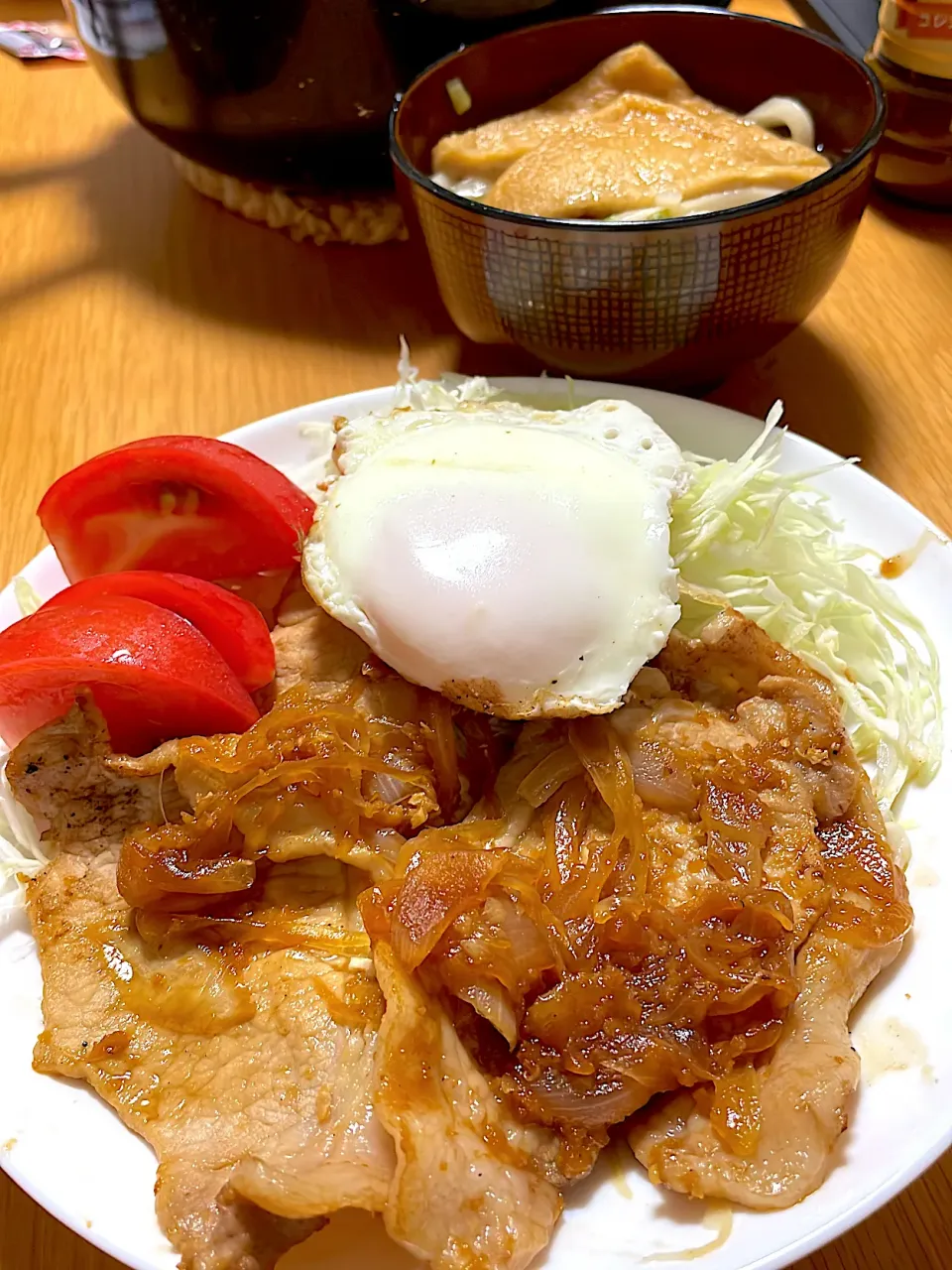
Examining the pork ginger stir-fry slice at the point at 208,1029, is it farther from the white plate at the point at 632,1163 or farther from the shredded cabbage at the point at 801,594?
the shredded cabbage at the point at 801,594

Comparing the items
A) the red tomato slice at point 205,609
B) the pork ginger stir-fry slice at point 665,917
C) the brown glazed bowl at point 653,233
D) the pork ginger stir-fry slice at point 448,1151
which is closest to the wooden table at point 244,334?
the brown glazed bowl at point 653,233

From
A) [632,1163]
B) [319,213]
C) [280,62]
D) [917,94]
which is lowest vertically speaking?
[632,1163]

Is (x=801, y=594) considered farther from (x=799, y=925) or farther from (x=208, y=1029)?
(x=208, y=1029)

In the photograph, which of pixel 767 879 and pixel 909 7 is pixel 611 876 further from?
pixel 909 7

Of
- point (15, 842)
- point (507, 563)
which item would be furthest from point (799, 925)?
point (15, 842)

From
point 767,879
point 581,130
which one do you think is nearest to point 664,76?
point 581,130

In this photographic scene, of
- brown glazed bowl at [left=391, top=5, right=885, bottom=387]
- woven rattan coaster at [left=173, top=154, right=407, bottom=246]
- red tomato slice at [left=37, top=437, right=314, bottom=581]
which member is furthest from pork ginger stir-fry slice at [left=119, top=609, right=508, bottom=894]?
woven rattan coaster at [left=173, top=154, right=407, bottom=246]
